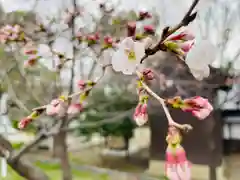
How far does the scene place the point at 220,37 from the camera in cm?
74

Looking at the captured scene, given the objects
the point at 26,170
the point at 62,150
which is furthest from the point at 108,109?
the point at 26,170

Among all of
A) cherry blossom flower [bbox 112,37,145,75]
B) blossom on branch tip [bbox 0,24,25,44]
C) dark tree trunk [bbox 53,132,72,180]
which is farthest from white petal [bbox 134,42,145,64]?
dark tree trunk [bbox 53,132,72,180]

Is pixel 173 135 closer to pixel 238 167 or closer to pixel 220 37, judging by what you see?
pixel 220 37

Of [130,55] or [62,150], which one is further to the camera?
[62,150]

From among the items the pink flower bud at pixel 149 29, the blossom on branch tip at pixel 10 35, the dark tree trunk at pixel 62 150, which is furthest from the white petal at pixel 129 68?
the dark tree trunk at pixel 62 150

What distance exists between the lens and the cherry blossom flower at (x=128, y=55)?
183 millimetres

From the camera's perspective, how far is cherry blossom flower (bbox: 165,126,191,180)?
0.14 metres

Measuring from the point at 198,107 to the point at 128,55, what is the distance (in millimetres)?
52

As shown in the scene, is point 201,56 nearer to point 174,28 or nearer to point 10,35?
point 174,28

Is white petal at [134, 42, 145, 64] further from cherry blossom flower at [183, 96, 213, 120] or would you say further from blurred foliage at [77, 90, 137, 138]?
blurred foliage at [77, 90, 137, 138]

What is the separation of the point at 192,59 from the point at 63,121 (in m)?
0.45

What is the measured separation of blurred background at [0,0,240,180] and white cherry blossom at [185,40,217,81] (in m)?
0.02

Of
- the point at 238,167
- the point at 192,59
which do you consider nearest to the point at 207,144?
the point at 238,167

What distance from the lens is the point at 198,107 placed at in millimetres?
164
